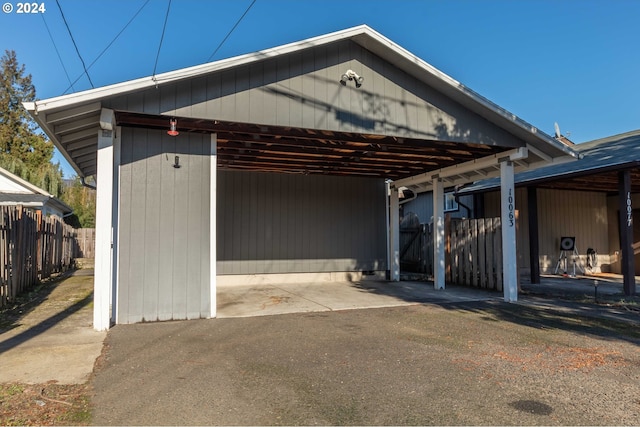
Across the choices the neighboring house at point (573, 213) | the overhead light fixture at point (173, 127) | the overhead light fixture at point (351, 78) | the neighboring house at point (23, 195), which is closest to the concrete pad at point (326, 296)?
the overhead light fixture at point (173, 127)

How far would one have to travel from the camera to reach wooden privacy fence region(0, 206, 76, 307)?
7.76m

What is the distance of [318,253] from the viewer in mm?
12469

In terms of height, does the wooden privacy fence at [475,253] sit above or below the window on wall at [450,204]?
below

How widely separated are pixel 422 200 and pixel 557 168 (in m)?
6.55

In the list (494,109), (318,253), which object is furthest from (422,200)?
(494,109)

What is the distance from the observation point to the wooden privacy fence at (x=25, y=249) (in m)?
7.76

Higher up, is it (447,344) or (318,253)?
(318,253)

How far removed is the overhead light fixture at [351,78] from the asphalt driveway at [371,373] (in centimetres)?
393

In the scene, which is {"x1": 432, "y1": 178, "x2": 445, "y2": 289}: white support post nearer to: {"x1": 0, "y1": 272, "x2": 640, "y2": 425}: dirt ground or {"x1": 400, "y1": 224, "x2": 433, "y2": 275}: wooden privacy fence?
{"x1": 400, "y1": 224, "x2": 433, "y2": 275}: wooden privacy fence

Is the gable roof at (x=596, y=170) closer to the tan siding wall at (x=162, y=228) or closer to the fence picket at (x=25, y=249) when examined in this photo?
the tan siding wall at (x=162, y=228)

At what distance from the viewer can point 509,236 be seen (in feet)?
29.1

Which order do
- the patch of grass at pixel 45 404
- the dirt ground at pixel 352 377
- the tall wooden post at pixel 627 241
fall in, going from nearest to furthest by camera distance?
1. the patch of grass at pixel 45 404
2. the dirt ground at pixel 352 377
3. the tall wooden post at pixel 627 241

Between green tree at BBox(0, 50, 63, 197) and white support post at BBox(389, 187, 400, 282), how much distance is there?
22.3 metres

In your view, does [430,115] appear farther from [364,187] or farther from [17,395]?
[17,395]
